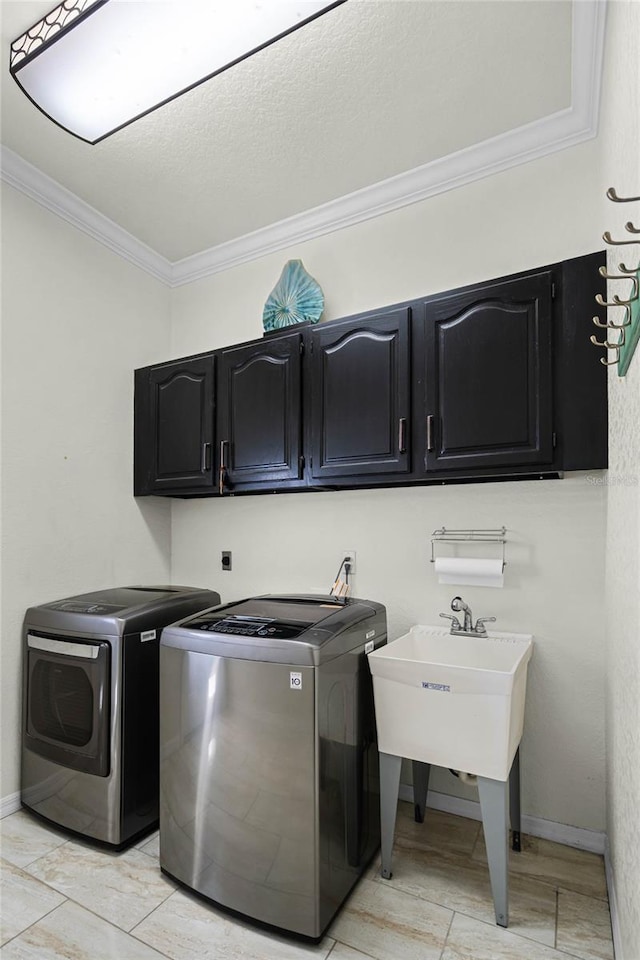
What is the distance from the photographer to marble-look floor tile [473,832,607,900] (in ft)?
5.76

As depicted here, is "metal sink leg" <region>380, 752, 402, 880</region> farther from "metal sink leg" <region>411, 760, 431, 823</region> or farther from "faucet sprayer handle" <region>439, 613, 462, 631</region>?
"faucet sprayer handle" <region>439, 613, 462, 631</region>

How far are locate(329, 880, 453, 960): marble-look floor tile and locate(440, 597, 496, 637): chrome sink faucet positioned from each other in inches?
34.5

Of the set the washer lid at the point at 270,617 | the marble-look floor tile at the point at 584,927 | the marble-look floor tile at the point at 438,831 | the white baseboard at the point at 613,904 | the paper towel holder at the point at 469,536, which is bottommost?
the marble-look floor tile at the point at 438,831

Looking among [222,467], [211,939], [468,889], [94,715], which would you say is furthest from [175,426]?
[468,889]

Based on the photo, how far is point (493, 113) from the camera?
6.77 ft

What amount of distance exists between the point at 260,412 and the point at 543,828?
204 centimetres

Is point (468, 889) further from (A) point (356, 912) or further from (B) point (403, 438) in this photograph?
(B) point (403, 438)

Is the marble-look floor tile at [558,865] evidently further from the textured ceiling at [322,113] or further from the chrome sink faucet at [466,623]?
the textured ceiling at [322,113]

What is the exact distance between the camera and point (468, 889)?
68.7 inches

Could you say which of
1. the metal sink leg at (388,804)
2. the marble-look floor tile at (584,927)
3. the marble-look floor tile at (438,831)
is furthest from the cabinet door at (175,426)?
the marble-look floor tile at (584,927)

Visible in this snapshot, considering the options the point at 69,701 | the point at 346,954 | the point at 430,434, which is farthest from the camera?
the point at 69,701

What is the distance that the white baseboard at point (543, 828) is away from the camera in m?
1.94

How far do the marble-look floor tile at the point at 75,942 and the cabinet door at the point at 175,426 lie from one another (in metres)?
1.65

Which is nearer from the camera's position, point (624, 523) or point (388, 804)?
Result: point (624, 523)
